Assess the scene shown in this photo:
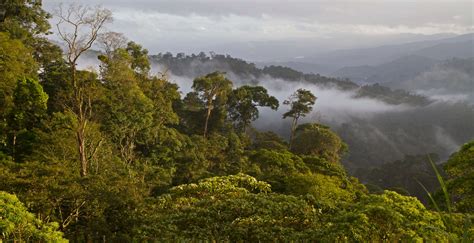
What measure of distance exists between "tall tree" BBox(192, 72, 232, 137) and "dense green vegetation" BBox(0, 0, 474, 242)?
13 cm

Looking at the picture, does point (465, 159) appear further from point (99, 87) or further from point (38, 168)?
point (99, 87)

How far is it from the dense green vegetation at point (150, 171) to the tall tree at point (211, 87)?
0.43 feet

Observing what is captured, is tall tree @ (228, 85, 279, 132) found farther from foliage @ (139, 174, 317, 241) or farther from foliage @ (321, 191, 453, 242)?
foliage @ (321, 191, 453, 242)

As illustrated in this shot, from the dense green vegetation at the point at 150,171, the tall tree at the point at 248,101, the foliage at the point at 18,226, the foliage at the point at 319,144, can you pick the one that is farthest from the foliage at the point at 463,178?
the tall tree at the point at 248,101

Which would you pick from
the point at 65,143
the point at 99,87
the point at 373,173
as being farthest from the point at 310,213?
the point at 373,173

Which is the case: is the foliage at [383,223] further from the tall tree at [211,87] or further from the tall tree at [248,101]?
the tall tree at [248,101]

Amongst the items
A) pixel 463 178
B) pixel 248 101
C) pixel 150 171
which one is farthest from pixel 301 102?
pixel 463 178

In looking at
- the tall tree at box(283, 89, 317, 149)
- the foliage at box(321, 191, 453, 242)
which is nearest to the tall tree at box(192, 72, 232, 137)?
the tall tree at box(283, 89, 317, 149)

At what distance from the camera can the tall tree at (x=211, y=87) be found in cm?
3427

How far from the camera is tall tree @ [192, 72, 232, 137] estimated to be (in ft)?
112

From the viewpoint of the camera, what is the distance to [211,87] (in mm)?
34938

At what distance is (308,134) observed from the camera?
3369 cm

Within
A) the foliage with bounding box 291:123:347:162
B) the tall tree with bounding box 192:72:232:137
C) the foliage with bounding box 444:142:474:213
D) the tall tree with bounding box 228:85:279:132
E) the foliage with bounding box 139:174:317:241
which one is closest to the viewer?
the foliage with bounding box 139:174:317:241

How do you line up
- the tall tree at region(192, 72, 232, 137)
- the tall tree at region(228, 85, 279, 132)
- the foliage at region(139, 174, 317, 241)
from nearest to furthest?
the foliage at region(139, 174, 317, 241), the tall tree at region(192, 72, 232, 137), the tall tree at region(228, 85, 279, 132)
